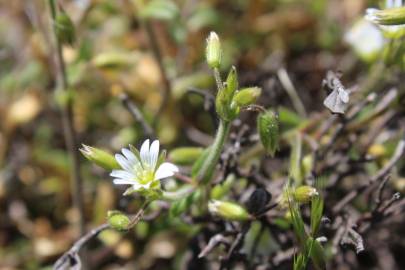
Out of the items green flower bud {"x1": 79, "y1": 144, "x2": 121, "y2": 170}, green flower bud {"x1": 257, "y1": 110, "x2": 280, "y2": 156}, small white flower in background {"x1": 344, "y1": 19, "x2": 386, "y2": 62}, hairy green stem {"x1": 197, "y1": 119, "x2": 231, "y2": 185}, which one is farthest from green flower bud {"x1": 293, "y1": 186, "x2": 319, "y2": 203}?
small white flower in background {"x1": 344, "y1": 19, "x2": 386, "y2": 62}

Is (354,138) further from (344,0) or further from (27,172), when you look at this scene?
(27,172)

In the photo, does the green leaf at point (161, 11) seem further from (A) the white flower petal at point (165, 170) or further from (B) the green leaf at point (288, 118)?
(A) the white flower petal at point (165, 170)

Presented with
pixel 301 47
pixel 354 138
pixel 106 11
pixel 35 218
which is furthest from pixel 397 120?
pixel 35 218

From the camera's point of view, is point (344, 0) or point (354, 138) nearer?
point (354, 138)

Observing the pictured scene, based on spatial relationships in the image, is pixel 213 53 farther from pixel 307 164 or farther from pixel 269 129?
pixel 307 164

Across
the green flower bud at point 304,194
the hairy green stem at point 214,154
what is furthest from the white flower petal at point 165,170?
the green flower bud at point 304,194

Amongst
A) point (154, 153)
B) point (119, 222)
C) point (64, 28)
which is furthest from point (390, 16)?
point (64, 28)

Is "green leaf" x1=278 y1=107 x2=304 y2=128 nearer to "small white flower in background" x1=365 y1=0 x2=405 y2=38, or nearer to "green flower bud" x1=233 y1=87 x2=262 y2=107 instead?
"small white flower in background" x1=365 y1=0 x2=405 y2=38
